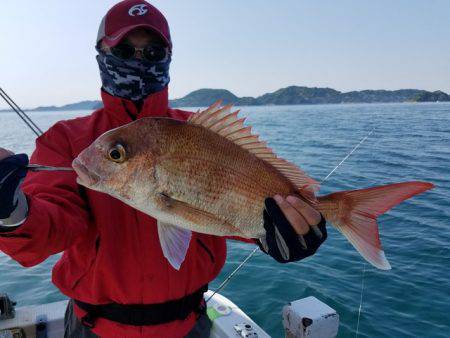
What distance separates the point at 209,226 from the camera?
7.00 feet

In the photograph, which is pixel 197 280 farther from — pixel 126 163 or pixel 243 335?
pixel 243 335

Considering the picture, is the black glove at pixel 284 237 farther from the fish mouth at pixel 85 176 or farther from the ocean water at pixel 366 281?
the ocean water at pixel 366 281

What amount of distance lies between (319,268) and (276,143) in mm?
17781

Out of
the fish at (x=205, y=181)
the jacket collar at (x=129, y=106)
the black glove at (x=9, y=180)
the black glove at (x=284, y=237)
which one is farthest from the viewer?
the jacket collar at (x=129, y=106)

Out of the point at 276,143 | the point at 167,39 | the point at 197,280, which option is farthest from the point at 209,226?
the point at 276,143

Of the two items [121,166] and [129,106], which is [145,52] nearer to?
[129,106]

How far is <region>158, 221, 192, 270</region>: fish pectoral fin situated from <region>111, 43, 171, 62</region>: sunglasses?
3.89 feet

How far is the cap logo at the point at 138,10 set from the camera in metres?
2.56

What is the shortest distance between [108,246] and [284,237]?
112 cm

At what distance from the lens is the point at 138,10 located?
2.59m

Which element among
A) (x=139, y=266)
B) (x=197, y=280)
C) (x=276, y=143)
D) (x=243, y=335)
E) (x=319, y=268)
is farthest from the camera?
(x=276, y=143)

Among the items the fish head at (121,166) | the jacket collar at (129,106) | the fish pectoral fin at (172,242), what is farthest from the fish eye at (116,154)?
the jacket collar at (129,106)

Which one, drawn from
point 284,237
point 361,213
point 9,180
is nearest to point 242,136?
point 284,237

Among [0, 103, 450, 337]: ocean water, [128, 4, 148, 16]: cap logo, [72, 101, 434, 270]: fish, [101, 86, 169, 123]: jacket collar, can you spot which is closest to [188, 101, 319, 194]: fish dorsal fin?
[72, 101, 434, 270]: fish
